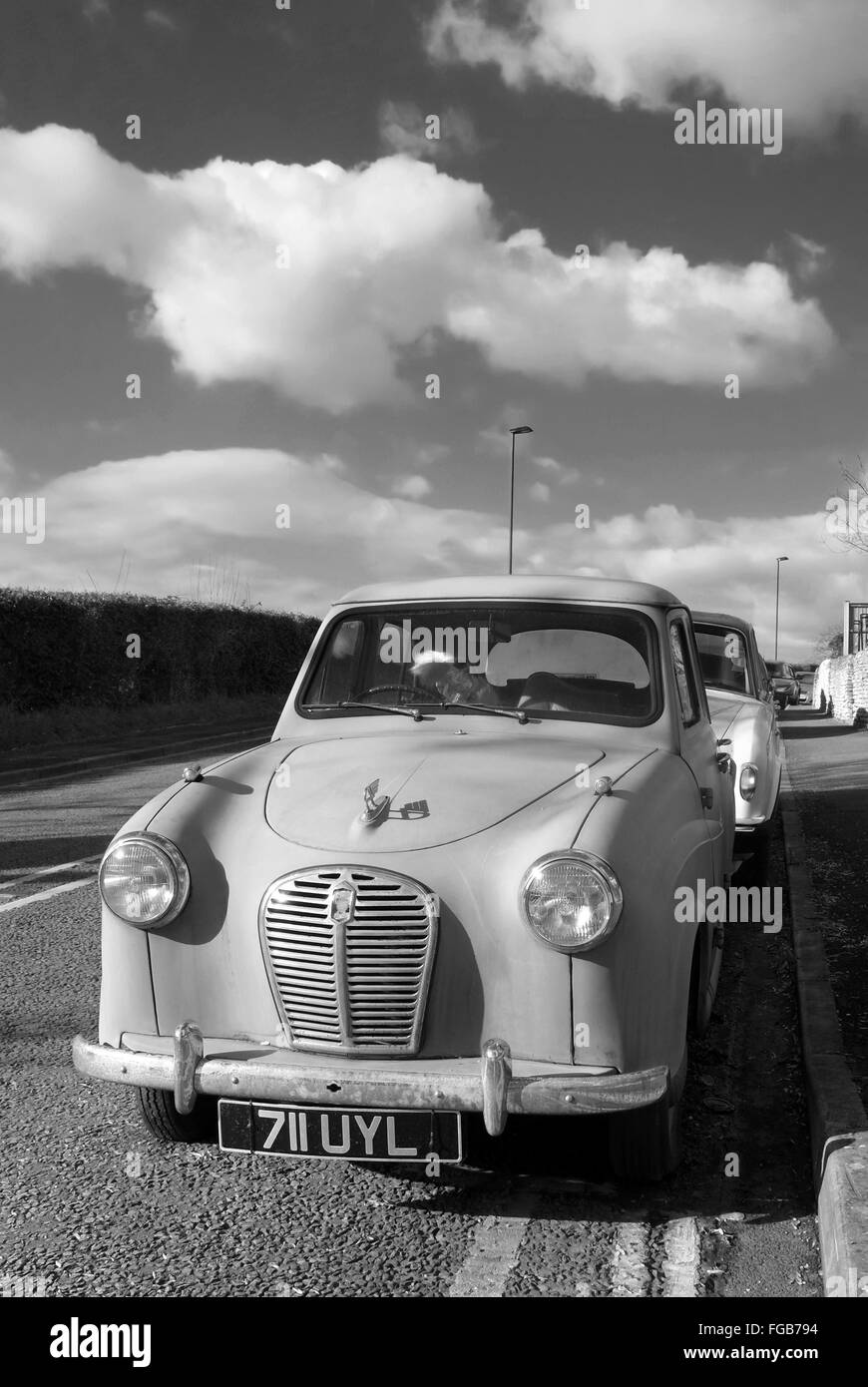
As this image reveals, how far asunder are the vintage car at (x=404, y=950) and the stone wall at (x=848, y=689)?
22.3 meters

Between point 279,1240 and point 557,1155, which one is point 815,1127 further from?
point 279,1240

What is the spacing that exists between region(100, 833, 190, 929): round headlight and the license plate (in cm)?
55

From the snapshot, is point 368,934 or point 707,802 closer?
point 368,934

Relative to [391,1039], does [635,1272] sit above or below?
below

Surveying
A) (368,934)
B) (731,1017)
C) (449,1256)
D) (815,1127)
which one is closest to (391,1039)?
(368,934)

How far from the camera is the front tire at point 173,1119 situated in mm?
3357

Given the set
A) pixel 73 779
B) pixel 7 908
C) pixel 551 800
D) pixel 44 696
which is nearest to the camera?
pixel 551 800

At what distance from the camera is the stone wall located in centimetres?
2519

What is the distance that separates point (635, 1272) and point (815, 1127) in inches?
41.1

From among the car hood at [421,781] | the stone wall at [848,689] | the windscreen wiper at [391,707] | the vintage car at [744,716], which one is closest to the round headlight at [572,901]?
the car hood at [421,781]

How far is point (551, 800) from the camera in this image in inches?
125

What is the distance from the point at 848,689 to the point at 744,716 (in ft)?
71.5

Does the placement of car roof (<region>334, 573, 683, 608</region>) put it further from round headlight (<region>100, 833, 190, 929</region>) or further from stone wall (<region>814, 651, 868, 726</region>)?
stone wall (<region>814, 651, 868, 726</region>)

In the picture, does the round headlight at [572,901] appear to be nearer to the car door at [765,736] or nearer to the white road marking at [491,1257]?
the white road marking at [491,1257]
